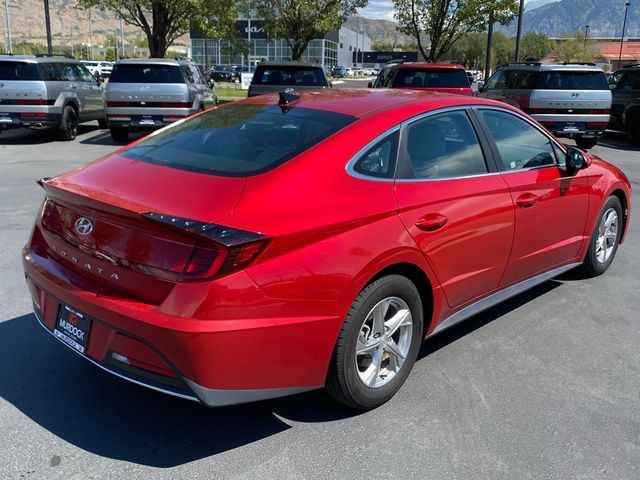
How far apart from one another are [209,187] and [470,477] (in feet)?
5.90

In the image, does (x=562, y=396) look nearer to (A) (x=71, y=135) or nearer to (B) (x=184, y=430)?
(B) (x=184, y=430)

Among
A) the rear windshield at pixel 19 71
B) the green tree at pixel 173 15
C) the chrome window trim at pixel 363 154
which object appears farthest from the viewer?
the green tree at pixel 173 15

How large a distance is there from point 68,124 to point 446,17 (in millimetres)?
14997

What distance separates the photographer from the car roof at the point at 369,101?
142 inches

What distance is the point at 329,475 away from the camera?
278cm

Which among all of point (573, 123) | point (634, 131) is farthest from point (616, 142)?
point (573, 123)

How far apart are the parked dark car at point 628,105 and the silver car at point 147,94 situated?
1105 cm

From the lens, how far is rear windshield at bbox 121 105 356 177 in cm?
315

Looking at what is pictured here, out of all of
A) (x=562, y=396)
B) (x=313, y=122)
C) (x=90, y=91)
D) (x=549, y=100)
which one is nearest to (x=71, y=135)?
(x=90, y=91)

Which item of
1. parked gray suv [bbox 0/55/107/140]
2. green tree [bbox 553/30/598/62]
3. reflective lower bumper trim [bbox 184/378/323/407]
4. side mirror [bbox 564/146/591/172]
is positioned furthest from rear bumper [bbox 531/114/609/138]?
green tree [bbox 553/30/598/62]

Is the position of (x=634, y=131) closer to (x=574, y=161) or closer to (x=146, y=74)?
(x=146, y=74)

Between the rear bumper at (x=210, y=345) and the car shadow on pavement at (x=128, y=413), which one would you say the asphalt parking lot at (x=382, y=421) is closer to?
the car shadow on pavement at (x=128, y=413)

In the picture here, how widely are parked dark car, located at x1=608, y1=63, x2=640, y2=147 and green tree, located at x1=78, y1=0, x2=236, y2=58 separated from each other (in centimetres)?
1270

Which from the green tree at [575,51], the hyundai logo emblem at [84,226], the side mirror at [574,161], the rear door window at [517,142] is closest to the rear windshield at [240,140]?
the hyundai logo emblem at [84,226]
